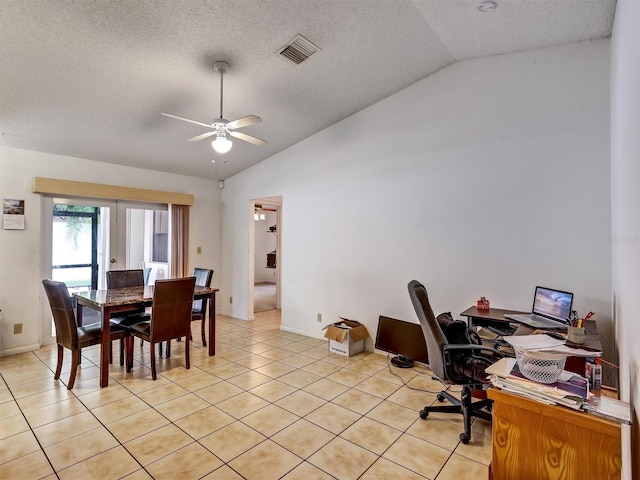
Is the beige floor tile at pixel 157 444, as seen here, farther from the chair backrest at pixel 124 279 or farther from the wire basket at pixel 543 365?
the chair backrest at pixel 124 279

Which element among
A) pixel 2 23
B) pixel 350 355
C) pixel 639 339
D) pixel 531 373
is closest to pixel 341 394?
pixel 350 355

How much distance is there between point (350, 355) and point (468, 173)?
7.87 feet

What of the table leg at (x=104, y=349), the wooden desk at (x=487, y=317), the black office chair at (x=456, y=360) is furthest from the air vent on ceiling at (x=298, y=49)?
the table leg at (x=104, y=349)

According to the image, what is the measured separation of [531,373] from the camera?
1.41 m

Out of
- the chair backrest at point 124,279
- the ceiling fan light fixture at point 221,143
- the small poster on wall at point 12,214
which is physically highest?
the ceiling fan light fixture at point 221,143

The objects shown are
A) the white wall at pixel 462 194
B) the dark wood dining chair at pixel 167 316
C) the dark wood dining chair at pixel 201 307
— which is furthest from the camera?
the dark wood dining chair at pixel 201 307

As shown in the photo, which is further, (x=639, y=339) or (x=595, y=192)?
(x=595, y=192)

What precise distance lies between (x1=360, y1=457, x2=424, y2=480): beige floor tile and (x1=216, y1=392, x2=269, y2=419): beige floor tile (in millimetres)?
1067

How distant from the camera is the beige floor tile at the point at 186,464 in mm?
1915

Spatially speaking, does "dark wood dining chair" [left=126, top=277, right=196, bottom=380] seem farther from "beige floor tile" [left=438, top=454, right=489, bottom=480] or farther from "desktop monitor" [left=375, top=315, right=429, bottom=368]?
"beige floor tile" [left=438, top=454, right=489, bottom=480]

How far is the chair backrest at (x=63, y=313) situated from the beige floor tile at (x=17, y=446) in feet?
2.75

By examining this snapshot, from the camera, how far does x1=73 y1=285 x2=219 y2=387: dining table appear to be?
3039 millimetres

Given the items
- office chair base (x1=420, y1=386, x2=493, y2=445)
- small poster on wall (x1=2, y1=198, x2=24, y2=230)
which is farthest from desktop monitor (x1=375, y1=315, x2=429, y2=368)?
small poster on wall (x1=2, y1=198, x2=24, y2=230)

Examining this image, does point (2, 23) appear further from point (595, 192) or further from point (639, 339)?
point (595, 192)
